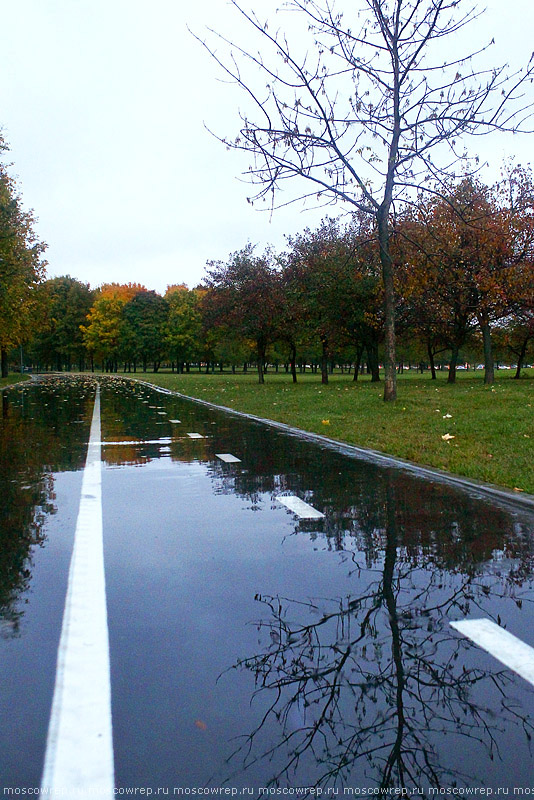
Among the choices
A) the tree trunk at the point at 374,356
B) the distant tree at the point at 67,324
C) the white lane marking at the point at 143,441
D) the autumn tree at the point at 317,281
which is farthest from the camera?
the distant tree at the point at 67,324

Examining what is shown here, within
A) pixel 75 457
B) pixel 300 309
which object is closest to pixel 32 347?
pixel 300 309

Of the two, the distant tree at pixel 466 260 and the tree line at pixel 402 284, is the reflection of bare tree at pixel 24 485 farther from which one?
the distant tree at pixel 466 260

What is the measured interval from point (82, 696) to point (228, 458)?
299 inches

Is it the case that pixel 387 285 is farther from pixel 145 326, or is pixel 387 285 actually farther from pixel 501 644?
pixel 145 326

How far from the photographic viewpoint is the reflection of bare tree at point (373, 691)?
2.65 meters

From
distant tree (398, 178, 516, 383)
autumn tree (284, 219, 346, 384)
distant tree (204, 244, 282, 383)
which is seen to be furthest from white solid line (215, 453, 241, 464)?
distant tree (204, 244, 282, 383)

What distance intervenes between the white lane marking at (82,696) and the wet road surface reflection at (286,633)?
52 mm

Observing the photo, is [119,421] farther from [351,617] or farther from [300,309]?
[300,309]

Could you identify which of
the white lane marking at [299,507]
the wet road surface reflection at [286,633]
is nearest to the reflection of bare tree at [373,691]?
the wet road surface reflection at [286,633]

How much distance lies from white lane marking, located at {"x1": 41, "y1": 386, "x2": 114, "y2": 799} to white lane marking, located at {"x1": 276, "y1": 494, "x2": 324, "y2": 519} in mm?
2134

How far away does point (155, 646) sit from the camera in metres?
3.65

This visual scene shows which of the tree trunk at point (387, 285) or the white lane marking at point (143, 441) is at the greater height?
the tree trunk at point (387, 285)

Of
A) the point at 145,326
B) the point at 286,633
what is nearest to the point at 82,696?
the point at 286,633

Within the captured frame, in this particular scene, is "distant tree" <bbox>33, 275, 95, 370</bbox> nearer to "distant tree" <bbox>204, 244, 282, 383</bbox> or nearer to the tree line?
the tree line
